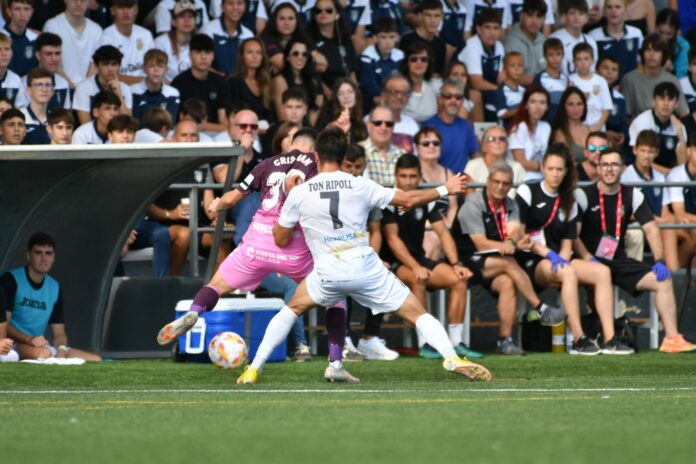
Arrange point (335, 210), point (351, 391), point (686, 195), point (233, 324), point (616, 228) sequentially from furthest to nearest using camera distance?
1. point (686, 195)
2. point (616, 228)
3. point (233, 324)
4. point (335, 210)
5. point (351, 391)

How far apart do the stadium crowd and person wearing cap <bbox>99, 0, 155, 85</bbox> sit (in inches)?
0.9

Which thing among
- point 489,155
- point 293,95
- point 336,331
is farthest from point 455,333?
point 293,95

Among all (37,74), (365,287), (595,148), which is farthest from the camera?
(595,148)

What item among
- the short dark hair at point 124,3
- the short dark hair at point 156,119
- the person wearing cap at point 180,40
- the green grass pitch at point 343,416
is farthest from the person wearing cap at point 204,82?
the green grass pitch at point 343,416

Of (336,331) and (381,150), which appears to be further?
(381,150)

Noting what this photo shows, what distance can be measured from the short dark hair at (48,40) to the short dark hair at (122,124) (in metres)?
1.65

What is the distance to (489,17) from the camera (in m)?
18.7

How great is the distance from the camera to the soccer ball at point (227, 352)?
1227cm

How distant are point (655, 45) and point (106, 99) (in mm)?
7729

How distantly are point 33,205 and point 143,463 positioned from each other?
27.3 ft

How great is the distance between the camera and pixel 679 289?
52.5ft

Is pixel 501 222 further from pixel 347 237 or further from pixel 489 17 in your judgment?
pixel 489 17

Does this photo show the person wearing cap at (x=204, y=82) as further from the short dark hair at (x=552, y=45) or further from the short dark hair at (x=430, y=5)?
the short dark hair at (x=552, y=45)

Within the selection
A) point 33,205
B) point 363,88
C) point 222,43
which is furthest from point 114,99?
point 363,88
